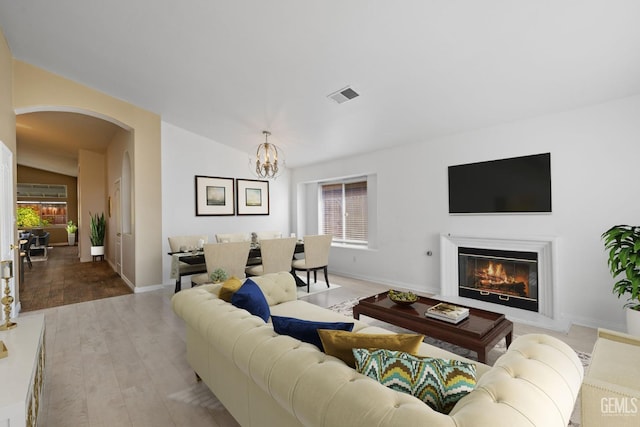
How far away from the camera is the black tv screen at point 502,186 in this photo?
11.7ft

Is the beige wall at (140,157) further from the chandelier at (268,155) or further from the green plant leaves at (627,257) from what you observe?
the green plant leaves at (627,257)

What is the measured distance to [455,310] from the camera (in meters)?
2.58

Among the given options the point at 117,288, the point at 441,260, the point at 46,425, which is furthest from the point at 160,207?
the point at 441,260

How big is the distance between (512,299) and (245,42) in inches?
171

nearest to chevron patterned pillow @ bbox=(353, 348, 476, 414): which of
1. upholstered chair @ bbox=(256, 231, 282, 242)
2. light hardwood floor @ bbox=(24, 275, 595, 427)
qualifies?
light hardwood floor @ bbox=(24, 275, 595, 427)

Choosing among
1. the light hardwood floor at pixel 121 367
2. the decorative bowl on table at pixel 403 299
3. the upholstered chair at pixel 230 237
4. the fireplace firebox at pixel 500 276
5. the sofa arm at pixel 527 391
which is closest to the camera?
the sofa arm at pixel 527 391

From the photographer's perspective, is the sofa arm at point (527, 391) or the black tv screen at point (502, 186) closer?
the sofa arm at point (527, 391)

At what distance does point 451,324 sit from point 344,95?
106 inches

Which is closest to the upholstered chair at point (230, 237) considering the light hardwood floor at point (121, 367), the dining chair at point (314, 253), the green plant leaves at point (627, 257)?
the dining chair at point (314, 253)

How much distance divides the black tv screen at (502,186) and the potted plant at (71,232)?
45.8 ft

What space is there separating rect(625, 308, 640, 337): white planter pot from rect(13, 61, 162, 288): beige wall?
6.08 m

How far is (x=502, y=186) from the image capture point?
3889mm

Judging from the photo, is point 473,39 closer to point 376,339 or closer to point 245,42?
point 245,42

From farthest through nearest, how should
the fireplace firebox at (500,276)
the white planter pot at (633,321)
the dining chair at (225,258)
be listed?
the dining chair at (225,258), the fireplace firebox at (500,276), the white planter pot at (633,321)
